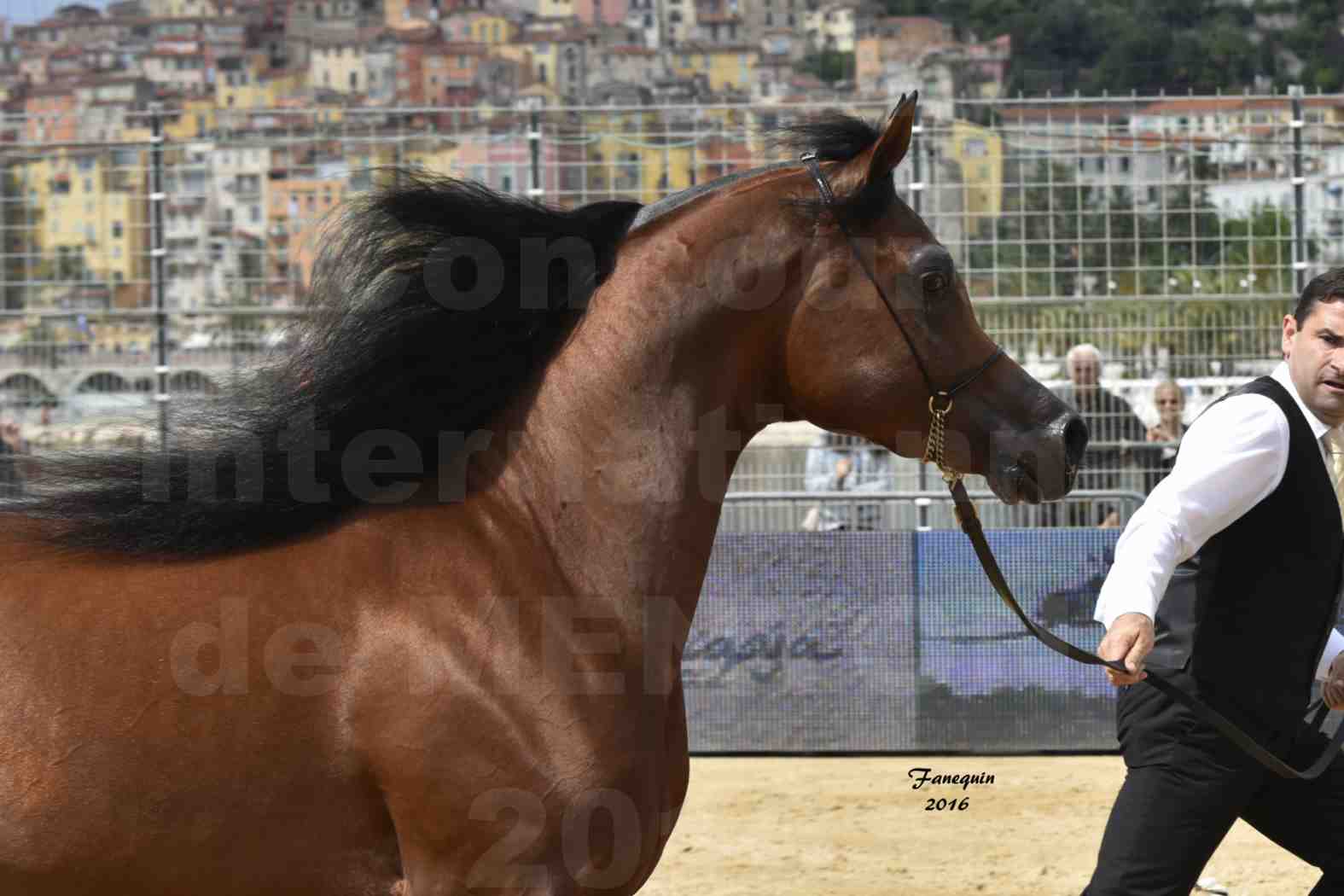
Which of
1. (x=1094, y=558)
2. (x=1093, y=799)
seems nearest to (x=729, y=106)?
(x=1094, y=558)

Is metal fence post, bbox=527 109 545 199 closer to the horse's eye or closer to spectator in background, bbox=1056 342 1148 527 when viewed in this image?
spectator in background, bbox=1056 342 1148 527

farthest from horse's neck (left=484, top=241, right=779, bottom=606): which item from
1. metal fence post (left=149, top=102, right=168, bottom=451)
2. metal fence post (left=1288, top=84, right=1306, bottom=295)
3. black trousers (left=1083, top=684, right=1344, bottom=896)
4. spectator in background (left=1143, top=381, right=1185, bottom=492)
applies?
metal fence post (left=1288, top=84, right=1306, bottom=295)

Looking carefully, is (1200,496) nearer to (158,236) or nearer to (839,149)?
(839,149)

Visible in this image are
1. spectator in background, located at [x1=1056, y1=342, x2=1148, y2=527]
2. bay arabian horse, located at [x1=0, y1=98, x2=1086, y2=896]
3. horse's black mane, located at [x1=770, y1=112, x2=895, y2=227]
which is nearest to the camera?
bay arabian horse, located at [x1=0, y1=98, x2=1086, y2=896]

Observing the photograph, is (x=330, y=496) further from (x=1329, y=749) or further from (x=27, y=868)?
(x=1329, y=749)

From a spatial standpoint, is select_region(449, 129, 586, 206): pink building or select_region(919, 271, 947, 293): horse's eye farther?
select_region(449, 129, 586, 206): pink building

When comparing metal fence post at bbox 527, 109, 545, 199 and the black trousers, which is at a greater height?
metal fence post at bbox 527, 109, 545, 199

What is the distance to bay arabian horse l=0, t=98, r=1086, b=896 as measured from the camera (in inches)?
109

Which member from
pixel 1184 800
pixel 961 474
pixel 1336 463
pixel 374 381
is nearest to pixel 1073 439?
pixel 961 474

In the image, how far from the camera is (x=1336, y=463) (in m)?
3.30

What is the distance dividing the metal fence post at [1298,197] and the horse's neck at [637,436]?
20.3 feet

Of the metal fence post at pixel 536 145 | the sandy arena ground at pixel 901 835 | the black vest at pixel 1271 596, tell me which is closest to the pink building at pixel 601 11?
the metal fence post at pixel 536 145

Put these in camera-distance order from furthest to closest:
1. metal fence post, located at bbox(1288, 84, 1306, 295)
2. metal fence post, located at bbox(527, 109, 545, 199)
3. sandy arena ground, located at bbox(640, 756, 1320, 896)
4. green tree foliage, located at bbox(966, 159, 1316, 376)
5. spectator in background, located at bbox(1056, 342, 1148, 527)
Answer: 1. metal fence post, located at bbox(527, 109, 545, 199)
2. green tree foliage, located at bbox(966, 159, 1316, 376)
3. metal fence post, located at bbox(1288, 84, 1306, 295)
4. spectator in background, located at bbox(1056, 342, 1148, 527)
5. sandy arena ground, located at bbox(640, 756, 1320, 896)

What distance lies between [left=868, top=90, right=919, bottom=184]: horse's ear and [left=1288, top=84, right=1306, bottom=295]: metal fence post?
598 centimetres
